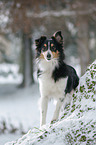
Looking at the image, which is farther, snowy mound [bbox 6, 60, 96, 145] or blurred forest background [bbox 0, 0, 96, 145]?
blurred forest background [bbox 0, 0, 96, 145]

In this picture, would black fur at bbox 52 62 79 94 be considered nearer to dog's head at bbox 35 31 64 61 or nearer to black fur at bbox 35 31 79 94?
black fur at bbox 35 31 79 94

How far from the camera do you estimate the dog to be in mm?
4684

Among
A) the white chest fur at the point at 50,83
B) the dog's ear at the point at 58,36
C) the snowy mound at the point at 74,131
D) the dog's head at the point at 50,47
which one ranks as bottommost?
the snowy mound at the point at 74,131

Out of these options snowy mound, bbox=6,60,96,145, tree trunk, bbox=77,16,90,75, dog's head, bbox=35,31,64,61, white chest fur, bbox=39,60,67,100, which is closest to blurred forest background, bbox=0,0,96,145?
tree trunk, bbox=77,16,90,75

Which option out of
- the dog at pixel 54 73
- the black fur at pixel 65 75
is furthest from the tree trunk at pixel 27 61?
the black fur at pixel 65 75

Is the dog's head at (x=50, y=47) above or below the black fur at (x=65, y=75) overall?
above

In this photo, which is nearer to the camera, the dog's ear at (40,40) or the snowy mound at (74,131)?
the snowy mound at (74,131)

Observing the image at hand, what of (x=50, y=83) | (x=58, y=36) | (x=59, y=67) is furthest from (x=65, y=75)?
(x=58, y=36)

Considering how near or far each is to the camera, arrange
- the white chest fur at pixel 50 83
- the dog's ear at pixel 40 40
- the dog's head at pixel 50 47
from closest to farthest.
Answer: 1. the dog's head at pixel 50 47
2. the white chest fur at pixel 50 83
3. the dog's ear at pixel 40 40

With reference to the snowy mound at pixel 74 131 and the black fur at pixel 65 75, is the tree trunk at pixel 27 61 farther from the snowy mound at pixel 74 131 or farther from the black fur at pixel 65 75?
the snowy mound at pixel 74 131

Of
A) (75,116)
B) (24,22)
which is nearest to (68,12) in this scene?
(24,22)

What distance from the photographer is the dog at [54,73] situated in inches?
184

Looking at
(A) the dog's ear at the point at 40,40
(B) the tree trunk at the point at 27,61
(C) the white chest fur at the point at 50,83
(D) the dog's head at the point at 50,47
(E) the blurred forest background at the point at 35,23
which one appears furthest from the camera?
(B) the tree trunk at the point at 27,61

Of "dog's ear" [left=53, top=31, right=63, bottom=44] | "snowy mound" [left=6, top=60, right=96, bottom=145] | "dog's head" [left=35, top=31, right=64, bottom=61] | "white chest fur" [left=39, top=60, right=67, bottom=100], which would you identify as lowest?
"snowy mound" [left=6, top=60, right=96, bottom=145]
